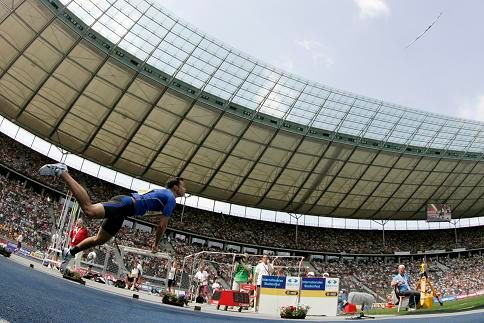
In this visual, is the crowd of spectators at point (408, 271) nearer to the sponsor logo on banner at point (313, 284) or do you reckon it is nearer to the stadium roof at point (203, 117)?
the stadium roof at point (203, 117)

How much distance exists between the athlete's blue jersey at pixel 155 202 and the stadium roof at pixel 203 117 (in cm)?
2362

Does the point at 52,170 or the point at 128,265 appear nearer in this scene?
the point at 52,170

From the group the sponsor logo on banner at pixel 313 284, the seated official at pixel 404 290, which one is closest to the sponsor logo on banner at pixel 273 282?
the sponsor logo on banner at pixel 313 284

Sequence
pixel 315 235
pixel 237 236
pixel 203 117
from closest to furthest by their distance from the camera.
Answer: pixel 203 117 < pixel 237 236 < pixel 315 235

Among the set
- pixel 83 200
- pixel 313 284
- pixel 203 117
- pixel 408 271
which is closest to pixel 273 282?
pixel 313 284

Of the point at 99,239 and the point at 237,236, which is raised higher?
the point at 237,236

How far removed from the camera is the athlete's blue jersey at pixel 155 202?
15.2ft

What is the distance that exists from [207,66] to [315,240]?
90.7 feet

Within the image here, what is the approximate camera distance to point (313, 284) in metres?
12.8

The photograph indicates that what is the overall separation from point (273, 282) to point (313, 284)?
1.27 metres

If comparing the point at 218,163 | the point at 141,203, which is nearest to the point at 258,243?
the point at 218,163

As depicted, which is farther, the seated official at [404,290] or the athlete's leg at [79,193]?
the seated official at [404,290]

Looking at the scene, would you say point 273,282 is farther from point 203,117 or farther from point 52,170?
point 203,117

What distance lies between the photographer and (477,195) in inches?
1940
